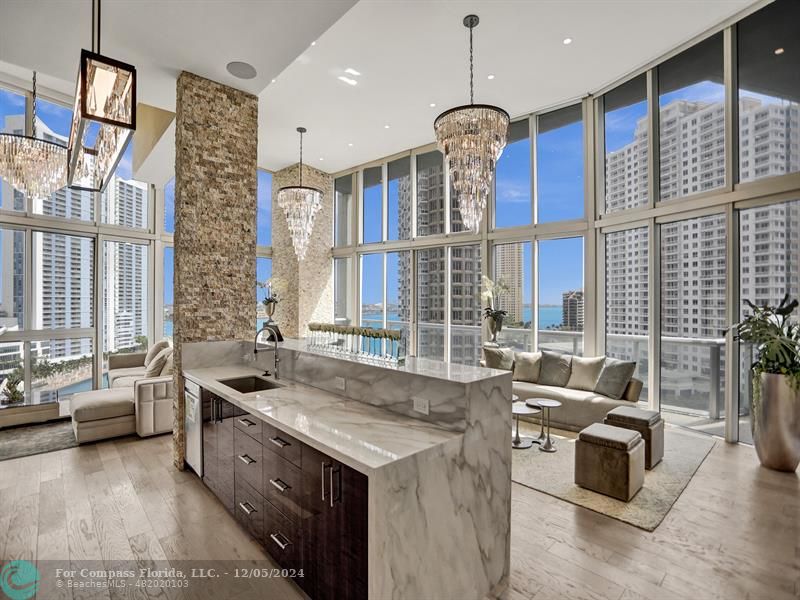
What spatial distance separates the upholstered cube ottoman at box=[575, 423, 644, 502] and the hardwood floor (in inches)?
14.1

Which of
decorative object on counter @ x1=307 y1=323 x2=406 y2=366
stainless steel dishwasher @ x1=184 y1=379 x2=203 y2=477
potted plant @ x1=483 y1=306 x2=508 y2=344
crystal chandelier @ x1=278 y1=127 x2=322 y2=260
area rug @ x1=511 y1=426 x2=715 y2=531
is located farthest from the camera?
crystal chandelier @ x1=278 y1=127 x2=322 y2=260

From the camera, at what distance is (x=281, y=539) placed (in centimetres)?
220

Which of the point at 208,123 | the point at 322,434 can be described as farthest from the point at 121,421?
the point at 322,434

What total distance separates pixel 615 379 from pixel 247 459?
451 cm

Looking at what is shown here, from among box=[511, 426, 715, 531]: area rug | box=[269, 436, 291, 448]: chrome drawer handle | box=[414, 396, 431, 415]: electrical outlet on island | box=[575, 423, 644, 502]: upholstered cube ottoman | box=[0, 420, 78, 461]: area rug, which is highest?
box=[414, 396, 431, 415]: electrical outlet on island

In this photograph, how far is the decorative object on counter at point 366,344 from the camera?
255 centimetres

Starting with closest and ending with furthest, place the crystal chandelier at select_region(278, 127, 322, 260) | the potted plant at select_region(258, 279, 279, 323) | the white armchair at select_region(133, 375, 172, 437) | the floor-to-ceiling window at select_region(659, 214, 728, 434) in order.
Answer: the white armchair at select_region(133, 375, 172, 437)
the floor-to-ceiling window at select_region(659, 214, 728, 434)
the crystal chandelier at select_region(278, 127, 322, 260)
the potted plant at select_region(258, 279, 279, 323)

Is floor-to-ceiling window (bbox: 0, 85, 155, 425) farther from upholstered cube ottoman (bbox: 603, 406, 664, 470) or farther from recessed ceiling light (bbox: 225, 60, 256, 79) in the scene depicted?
upholstered cube ottoman (bbox: 603, 406, 664, 470)

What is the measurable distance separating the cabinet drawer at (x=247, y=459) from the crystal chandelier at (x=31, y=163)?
3.58m

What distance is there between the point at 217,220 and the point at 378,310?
5.36 meters

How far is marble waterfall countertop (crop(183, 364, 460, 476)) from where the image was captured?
1.69m

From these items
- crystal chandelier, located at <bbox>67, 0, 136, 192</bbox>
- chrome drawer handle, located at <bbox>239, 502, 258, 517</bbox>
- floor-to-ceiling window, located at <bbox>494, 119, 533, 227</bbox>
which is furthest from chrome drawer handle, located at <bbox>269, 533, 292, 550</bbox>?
floor-to-ceiling window, located at <bbox>494, 119, 533, 227</bbox>

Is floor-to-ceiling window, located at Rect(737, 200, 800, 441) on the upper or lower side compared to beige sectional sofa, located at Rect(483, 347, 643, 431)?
upper

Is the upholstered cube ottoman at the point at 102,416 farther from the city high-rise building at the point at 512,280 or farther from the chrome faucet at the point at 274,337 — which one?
the city high-rise building at the point at 512,280
